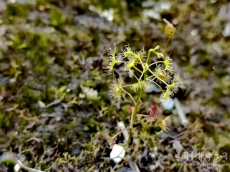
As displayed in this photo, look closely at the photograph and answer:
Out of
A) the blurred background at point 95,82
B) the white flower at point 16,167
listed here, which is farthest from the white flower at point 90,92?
the white flower at point 16,167

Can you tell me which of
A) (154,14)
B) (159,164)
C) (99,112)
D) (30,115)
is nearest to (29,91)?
(30,115)

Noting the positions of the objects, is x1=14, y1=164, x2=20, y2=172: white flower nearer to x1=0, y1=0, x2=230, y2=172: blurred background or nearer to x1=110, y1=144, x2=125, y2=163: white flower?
x1=0, y1=0, x2=230, y2=172: blurred background

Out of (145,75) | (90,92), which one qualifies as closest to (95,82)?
(90,92)

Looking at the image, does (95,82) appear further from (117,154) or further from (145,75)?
(145,75)

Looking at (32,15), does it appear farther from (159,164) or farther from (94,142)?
(159,164)

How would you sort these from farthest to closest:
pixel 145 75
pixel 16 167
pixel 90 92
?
pixel 90 92, pixel 16 167, pixel 145 75

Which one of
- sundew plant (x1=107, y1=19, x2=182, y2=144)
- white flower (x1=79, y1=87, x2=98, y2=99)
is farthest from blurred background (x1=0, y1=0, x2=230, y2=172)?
sundew plant (x1=107, y1=19, x2=182, y2=144)

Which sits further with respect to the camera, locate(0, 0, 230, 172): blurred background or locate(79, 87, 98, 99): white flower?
locate(79, 87, 98, 99): white flower
